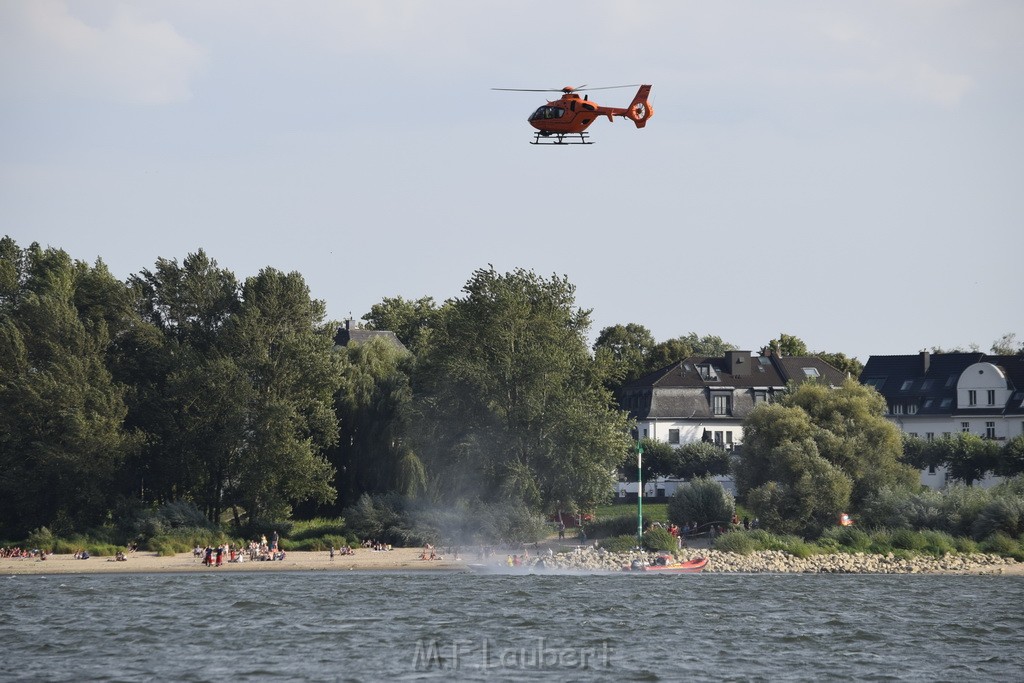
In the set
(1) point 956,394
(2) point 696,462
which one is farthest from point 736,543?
(1) point 956,394

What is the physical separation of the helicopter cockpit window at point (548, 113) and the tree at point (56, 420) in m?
27.0

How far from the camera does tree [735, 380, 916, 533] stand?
64.0m

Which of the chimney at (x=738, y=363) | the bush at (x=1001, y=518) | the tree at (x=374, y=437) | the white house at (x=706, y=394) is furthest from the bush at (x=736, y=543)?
the chimney at (x=738, y=363)

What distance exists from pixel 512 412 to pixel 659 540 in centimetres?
940

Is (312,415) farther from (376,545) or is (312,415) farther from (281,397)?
(376,545)

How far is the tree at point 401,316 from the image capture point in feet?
383

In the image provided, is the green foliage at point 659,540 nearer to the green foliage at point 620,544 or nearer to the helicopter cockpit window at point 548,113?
the green foliage at point 620,544

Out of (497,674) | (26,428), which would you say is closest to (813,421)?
(497,674)

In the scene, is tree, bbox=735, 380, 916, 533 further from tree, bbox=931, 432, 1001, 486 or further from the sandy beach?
tree, bbox=931, 432, 1001, 486

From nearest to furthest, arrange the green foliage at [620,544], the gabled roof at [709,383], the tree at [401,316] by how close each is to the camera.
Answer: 1. the green foliage at [620,544]
2. the gabled roof at [709,383]
3. the tree at [401,316]

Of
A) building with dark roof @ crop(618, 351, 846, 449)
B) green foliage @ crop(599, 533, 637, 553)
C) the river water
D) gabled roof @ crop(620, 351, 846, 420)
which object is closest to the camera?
the river water

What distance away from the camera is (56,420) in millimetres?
68875

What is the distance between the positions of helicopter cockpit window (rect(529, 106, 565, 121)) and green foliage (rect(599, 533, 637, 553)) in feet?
67.3

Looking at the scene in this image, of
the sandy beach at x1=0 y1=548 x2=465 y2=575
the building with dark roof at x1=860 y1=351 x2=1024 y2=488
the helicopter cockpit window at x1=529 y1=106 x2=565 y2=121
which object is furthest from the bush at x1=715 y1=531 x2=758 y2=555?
the building with dark roof at x1=860 y1=351 x2=1024 y2=488
